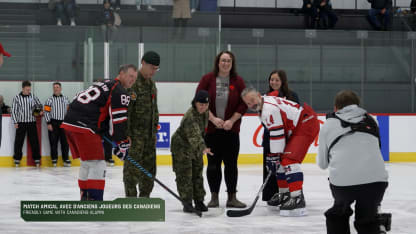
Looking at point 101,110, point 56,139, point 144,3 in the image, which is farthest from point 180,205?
point 144,3

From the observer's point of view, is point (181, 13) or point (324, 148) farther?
point (181, 13)

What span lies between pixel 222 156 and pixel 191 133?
52cm

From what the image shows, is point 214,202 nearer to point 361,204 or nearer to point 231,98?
point 231,98

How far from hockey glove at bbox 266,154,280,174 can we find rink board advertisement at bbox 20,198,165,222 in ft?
5.57

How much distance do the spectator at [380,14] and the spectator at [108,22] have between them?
19.2 ft

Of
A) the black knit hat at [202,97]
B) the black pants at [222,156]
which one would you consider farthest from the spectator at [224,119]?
the black knit hat at [202,97]

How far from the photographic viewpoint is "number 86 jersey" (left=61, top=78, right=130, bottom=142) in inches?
169

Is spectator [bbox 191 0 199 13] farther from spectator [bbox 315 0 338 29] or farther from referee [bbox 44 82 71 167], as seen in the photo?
spectator [bbox 315 0 338 29]

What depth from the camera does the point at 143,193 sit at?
16.2 feet

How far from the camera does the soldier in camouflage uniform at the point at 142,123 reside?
4.76 m

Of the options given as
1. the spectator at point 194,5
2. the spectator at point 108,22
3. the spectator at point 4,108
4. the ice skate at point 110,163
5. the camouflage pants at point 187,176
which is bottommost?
the ice skate at point 110,163

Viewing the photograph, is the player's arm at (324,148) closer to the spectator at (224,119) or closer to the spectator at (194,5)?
the spectator at (224,119)

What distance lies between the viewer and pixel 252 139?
990cm

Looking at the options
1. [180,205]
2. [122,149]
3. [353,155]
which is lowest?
[180,205]
